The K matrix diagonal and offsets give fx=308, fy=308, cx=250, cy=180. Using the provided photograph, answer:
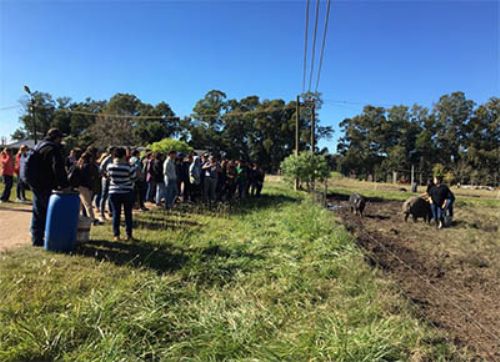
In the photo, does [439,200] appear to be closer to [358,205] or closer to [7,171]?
[358,205]

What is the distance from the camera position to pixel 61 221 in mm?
4289

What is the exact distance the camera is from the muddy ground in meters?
3.19

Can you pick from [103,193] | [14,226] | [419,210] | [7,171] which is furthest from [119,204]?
[419,210]

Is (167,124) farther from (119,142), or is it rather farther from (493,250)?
(493,250)

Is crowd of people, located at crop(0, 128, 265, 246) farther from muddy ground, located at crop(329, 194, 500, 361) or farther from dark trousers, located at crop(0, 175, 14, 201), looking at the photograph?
muddy ground, located at crop(329, 194, 500, 361)

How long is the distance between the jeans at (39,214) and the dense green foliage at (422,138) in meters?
48.6

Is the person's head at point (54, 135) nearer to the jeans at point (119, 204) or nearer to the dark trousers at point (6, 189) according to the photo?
the jeans at point (119, 204)

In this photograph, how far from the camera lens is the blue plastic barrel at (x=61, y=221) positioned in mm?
4281

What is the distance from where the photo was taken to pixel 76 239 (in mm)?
4633

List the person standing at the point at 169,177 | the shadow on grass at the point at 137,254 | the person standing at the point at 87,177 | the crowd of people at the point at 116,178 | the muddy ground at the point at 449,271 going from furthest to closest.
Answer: the person standing at the point at 169,177
the person standing at the point at 87,177
the crowd of people at the point at 116,178
the shadow on grass at the point at 137,254
the muddy ground at the point at 449,271

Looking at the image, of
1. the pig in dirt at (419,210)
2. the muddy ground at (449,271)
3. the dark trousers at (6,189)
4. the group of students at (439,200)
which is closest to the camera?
the muddy ground at (449,271)

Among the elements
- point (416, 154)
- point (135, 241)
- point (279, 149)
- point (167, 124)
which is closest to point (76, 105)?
point (167, 124)

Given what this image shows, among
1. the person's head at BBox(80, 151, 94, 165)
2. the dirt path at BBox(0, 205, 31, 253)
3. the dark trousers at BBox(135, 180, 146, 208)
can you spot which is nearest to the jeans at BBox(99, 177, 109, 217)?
the person's head at BBox(80, 151, 94, 165)

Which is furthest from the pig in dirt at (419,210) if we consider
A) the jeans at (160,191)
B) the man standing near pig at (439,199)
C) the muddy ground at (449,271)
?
the jeans at (160,191)
